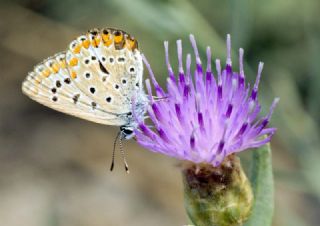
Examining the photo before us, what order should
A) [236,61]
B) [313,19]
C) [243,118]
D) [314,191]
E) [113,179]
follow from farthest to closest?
[113,179] < [313,19] < [314,191] < [236,61] < [243,118]

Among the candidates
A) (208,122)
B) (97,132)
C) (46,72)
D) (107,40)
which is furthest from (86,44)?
(97,132)

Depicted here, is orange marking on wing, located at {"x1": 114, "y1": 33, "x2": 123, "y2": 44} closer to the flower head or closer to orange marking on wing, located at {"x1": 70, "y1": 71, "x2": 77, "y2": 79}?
orange marking on wing, located at {"x1": 70, "y1": 71, "x2": 77, "y2": 79}

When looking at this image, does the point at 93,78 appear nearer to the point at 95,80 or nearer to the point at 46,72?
the point at 95,80

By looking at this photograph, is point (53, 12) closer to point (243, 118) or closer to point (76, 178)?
point (76, 178)

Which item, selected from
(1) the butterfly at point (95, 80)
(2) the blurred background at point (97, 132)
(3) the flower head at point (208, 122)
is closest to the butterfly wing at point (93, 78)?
(1) the butterfly at point (95, 80)

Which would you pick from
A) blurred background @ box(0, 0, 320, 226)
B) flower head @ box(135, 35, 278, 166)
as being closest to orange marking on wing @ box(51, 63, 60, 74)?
flower head @ box(135, 35, 278, 166)

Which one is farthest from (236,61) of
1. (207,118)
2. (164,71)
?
(164,71)
